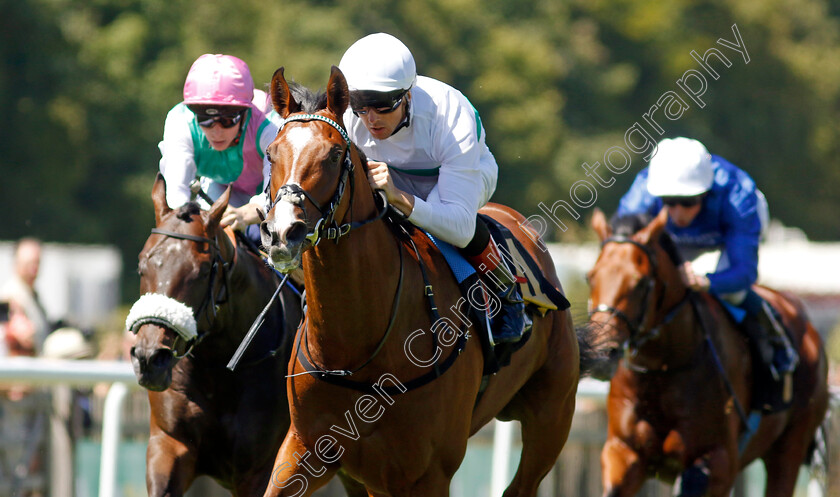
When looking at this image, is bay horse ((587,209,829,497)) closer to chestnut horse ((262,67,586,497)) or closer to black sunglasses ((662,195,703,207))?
black sunglasses ((662,195,703,207))

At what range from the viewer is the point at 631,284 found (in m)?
6.71

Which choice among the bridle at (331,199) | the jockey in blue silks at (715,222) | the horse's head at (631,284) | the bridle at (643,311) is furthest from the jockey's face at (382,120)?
the jockey in blue silks at (715,222)

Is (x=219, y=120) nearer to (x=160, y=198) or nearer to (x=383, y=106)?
(x=160, y=198)

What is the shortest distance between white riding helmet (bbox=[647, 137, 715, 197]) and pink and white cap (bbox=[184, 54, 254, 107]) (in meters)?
2.85

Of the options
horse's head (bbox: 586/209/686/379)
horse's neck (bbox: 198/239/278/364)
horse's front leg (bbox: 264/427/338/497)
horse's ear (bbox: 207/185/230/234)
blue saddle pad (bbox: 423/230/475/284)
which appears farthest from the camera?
horse's head (bbox: 586/209/686/379)

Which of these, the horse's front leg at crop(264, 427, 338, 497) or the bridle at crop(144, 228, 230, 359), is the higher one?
the bridle at crop(144, 228, 230, 359)

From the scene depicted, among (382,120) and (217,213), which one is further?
(217,213)

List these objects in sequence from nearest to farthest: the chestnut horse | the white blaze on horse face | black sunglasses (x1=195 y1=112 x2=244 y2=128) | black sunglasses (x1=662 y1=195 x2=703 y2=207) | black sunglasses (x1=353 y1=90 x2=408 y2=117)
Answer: the white blaze on horse face, the chestnut horse, black sunglasses (x1=353 y1=90 x2=408 y2=117), black sunglasses (x1=195 y1=112 x2=244 y2=128), black sunglasses (x1=662 y1=195 x2=703 y2=207)

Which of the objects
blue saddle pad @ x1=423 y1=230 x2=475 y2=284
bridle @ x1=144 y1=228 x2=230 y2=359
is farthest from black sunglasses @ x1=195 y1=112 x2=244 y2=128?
blue saddle pad @ x1=423 y1=230 x2=475 y2=284

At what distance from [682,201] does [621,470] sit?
1680 mm

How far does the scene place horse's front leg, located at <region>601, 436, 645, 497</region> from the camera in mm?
6758

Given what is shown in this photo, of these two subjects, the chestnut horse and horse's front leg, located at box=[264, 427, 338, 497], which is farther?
horse's front leg, located at box=[264, 427, 338, 497]

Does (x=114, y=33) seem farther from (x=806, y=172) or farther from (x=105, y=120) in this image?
(x=806, y=172)

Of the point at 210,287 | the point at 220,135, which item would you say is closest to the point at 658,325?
the point at 220,135
